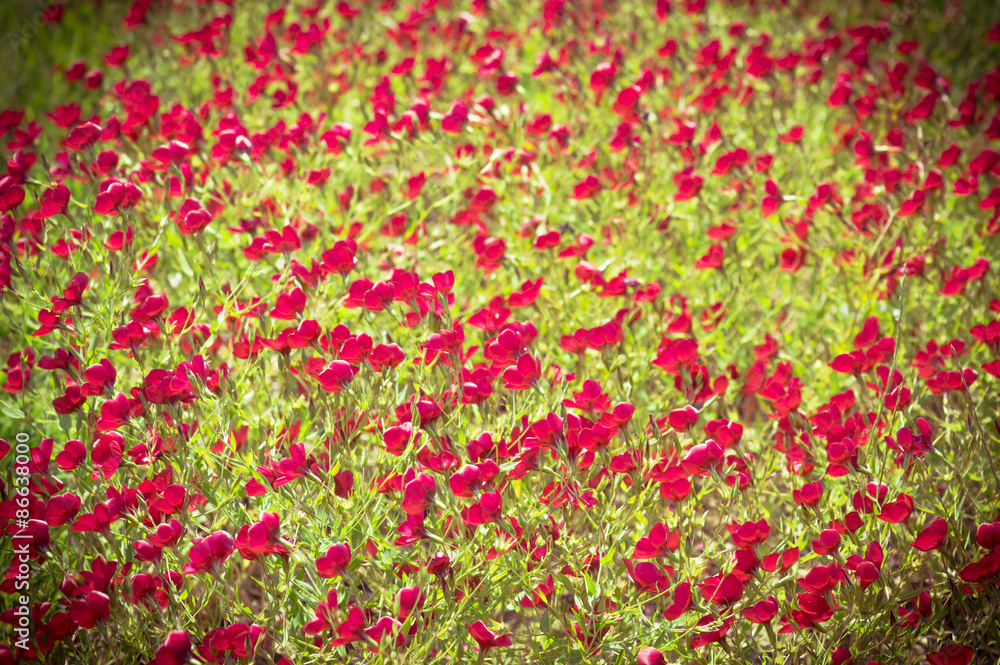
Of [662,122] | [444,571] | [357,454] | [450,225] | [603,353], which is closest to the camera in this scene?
[444,571]

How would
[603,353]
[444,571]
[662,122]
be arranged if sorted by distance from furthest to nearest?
[662,122] → [603,353] → [444,571]

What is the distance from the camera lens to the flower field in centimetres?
144

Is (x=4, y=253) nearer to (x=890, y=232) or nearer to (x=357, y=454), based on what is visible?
(x=357, y=454)

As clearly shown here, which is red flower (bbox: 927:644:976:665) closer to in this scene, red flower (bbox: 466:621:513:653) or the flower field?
the flower field

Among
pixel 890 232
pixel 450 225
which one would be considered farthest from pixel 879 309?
pixel 450 225

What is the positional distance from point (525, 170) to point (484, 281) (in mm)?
413

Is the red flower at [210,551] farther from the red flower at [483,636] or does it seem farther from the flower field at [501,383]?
the red flower at [483,636]

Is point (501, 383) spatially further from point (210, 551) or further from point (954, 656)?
point (954, 656)

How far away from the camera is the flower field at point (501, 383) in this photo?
4.71 feet

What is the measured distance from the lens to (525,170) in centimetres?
251

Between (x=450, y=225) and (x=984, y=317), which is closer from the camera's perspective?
(x=984, y=317)

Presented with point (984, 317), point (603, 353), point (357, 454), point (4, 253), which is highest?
point (4, 253)

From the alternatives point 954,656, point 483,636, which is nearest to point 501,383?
point 483,636

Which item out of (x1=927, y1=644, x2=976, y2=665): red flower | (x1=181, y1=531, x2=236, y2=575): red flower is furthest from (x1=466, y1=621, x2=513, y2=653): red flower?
(x1=927, y1=644, x2=976, y2=665): red flower
